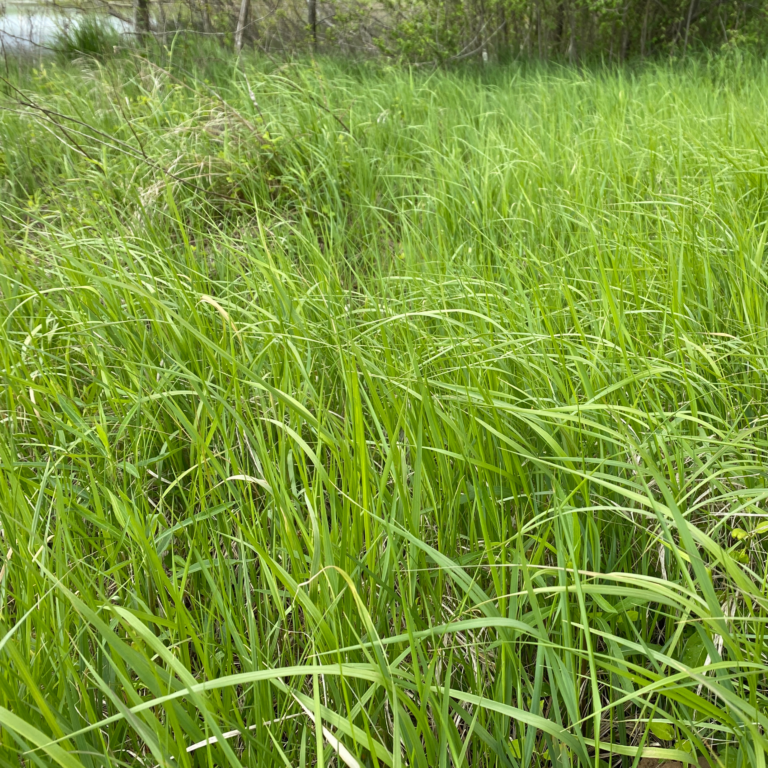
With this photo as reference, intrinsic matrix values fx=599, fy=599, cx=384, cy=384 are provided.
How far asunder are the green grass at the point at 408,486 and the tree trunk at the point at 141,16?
2.89 meters

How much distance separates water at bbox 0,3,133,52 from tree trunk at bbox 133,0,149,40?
13cm

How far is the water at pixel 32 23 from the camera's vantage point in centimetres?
470

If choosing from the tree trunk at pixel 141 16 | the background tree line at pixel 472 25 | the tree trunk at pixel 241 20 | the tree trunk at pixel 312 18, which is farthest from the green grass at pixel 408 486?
the tree trunk at pixel 312 18

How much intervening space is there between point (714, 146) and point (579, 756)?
2.46 meters

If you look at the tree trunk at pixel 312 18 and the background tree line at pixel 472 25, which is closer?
the background tree line at pixel 472 25

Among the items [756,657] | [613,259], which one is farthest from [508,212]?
[756,657]

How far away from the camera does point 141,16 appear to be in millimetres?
4840

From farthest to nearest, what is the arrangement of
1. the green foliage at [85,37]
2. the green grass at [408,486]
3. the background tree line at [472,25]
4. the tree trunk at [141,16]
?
the background tree line at [472,25] → the green foliage at [85,37] → the tree trunk at [141,16] → the green grass at [408,486]

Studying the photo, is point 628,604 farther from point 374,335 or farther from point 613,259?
point 613,259

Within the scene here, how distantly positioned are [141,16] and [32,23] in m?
0.89

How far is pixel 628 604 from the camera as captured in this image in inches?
37.1

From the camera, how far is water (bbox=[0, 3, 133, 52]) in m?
4.70

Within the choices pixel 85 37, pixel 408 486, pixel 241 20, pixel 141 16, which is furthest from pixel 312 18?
pixel 408 486

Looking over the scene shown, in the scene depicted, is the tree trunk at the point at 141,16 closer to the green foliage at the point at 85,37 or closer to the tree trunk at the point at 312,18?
the green foliage at the point at 85,37
